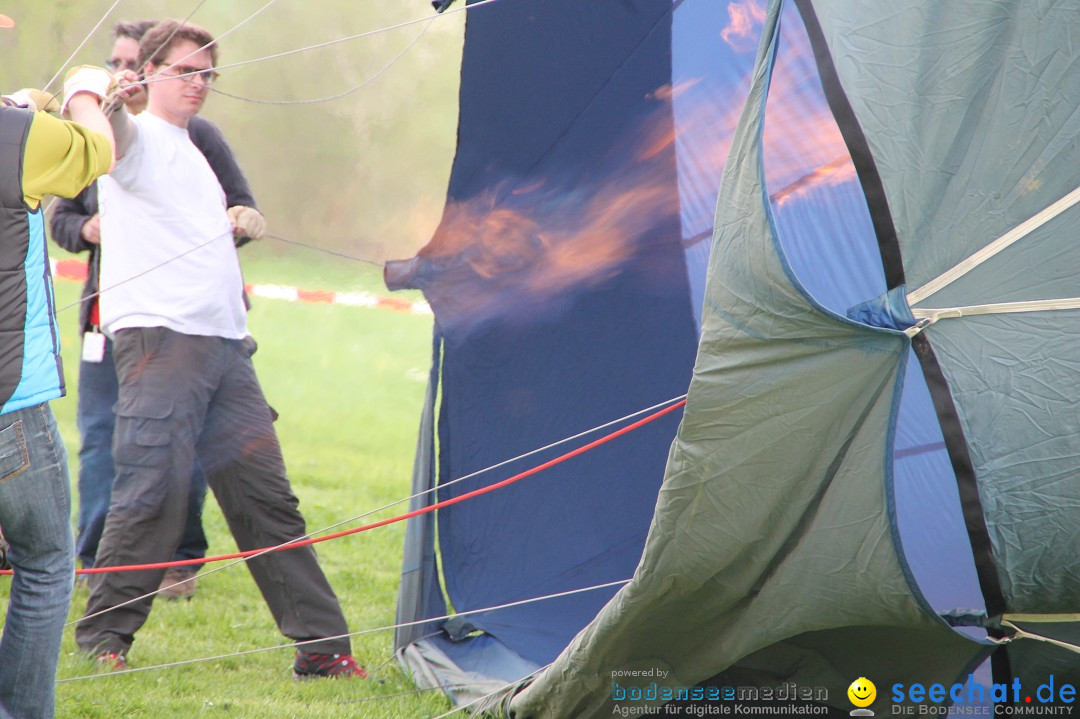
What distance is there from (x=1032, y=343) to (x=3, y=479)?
2208 mm

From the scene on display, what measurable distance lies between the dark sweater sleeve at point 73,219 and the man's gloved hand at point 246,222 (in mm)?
940

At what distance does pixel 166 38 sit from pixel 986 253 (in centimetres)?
251

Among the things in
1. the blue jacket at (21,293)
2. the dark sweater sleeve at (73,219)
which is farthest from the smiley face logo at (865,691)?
the dark sweater sleeve at (73,219)

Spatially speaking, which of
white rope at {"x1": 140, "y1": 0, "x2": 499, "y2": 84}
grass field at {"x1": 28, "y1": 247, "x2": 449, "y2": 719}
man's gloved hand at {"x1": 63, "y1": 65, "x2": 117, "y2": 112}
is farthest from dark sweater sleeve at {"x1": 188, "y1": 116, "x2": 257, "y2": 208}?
man's gloved hand at {"x1": 63, "y1": 65, "x2": 117, "y2": 112}

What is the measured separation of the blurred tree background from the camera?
3.57m

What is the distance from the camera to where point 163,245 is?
3451 millimetres

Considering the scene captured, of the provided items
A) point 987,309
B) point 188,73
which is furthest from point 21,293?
point 987,309

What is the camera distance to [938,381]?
2.34m

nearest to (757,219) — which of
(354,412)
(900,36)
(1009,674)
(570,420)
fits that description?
(900,36)

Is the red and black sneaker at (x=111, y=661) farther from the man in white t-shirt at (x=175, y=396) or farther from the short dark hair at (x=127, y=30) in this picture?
the short dark hair at (x=127, y=30)

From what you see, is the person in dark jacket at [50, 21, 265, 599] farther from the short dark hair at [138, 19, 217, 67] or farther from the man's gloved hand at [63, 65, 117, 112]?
the man's gloved hand at [63, 65, 117, 112]

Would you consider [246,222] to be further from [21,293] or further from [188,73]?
[21,293]

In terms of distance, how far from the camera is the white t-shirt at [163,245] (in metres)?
3.43

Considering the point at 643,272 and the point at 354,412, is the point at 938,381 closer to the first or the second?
the point at 643,272
